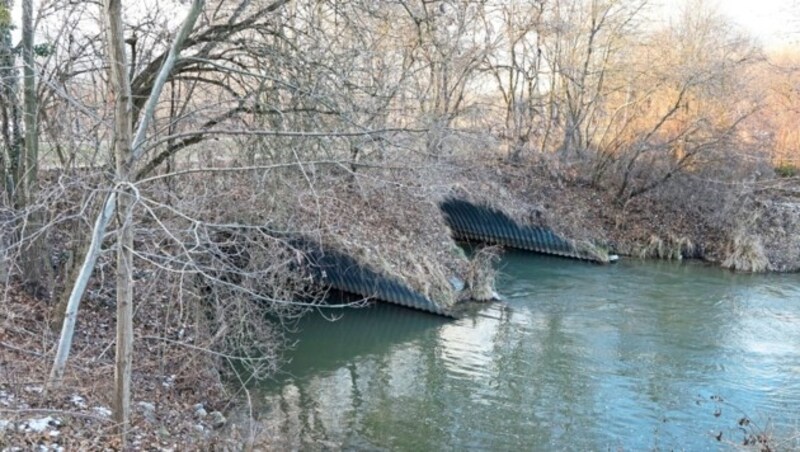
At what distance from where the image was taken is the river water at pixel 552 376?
9.15 metres

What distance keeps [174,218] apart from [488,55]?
17455 millimetres

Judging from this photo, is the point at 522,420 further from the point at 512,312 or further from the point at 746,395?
the point at 512,312

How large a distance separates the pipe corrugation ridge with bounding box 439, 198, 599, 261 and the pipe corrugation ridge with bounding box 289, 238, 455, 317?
688 centimetres

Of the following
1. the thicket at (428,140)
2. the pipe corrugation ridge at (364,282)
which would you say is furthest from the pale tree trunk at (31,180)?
the pipe corrugation ridge at (364,282)

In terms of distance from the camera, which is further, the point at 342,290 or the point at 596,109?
the point at 596,109

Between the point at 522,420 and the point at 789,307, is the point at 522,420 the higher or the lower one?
the lower one

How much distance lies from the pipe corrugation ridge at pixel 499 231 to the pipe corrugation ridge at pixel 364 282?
6875 millimetres

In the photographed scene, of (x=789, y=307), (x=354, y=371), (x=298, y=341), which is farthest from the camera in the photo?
(x=789, y=307)

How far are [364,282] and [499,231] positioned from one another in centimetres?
920

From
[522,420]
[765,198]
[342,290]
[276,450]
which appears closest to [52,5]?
[276,450]

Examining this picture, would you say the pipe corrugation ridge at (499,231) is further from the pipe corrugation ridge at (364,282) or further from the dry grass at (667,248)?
the pipe corrugation ridge at (364,282)

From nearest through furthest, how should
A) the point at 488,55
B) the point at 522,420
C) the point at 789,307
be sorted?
the point at 522,420, the point at 789,307, the point at 488,55

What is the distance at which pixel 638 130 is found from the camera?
24.1 m

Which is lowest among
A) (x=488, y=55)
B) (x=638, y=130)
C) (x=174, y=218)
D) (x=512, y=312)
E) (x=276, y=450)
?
(x=276, y=450)
